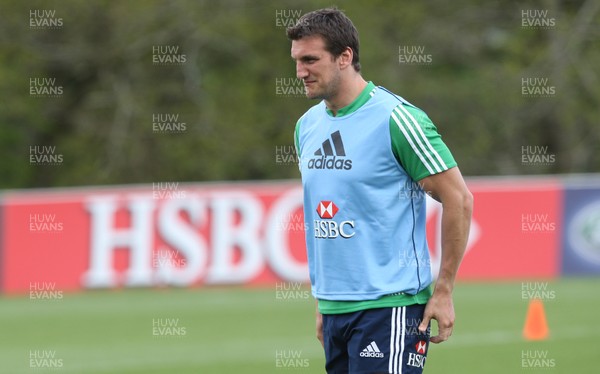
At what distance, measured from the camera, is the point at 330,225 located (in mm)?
4938

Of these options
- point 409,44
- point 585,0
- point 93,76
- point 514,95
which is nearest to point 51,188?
point 93,76

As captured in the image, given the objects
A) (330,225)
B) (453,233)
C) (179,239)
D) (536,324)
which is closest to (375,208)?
(330,225)

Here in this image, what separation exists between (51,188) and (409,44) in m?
9.13

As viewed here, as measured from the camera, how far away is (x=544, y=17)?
27469 mm

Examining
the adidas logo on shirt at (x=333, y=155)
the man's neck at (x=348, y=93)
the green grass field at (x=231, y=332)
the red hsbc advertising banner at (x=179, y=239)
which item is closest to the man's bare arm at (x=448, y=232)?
the adidas logo on shirt at (x=333, y=155)

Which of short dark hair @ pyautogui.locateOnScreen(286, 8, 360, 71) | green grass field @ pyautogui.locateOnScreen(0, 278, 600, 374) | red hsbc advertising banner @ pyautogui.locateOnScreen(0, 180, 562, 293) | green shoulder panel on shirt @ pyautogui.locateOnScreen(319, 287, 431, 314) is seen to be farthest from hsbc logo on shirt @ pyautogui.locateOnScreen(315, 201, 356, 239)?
red hsbc advertising banner @ pyautogui.locateOnScreen(0, 180, 562, 293)

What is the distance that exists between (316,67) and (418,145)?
0.54m

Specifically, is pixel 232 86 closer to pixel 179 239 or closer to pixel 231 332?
pixel 179 239

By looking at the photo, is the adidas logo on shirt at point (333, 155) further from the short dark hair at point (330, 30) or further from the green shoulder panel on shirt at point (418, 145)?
the short dark hair at point (330, 30)

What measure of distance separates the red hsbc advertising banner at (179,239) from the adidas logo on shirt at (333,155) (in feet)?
39.6

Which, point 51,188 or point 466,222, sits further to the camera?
point 51,188

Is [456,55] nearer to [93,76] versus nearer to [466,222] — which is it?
[93,76]

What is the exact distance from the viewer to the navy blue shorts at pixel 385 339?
482 centimetres

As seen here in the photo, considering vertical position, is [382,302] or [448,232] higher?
[448,232]
